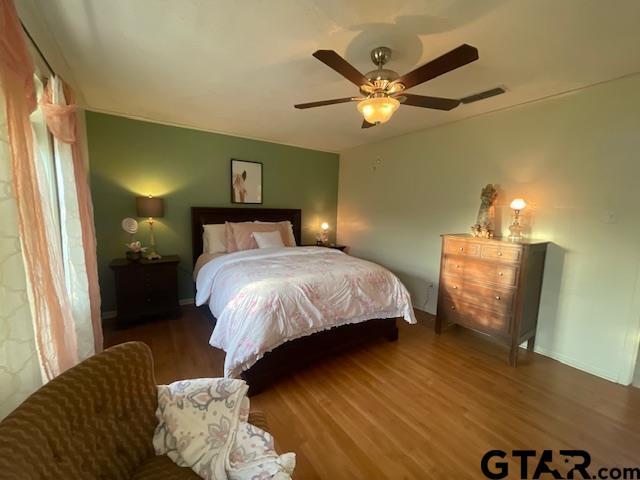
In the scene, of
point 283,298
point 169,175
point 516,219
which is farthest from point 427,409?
point 169,175

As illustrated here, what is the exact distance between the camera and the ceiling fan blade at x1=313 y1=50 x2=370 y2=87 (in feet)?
4.51

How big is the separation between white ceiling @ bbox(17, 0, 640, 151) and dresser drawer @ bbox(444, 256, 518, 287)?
155cm

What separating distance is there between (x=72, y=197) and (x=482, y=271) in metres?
Result: 3.38

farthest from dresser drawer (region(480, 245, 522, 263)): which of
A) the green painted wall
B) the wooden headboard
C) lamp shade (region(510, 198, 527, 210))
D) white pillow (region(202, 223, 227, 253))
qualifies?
white pillow (region(202, 223, 227, 253))

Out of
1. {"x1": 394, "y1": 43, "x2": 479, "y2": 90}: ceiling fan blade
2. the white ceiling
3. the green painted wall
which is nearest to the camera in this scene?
{"x1": 394, "y1": 43, "x2": 479, "y2": 90}: ceiling fan blade

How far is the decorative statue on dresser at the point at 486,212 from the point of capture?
2.77 meters

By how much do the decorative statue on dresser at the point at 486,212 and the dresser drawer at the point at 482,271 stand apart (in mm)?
319

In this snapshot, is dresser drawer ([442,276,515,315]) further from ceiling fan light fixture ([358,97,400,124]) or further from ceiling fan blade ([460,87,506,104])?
ceiling fan light fixture ([358,97,400,124])

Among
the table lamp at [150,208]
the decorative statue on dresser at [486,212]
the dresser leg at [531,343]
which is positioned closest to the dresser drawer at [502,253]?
the decorative statue on dresser at [486,212]

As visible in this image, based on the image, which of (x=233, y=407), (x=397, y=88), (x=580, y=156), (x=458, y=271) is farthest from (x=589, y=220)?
(x=233, y=407)

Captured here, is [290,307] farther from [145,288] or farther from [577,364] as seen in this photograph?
[577,364]

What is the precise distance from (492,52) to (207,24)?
1.78m

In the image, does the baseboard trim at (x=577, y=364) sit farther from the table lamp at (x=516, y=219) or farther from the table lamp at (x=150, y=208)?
the table lamp at (x=150, y=208)

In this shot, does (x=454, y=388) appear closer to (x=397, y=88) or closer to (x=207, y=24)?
(x=397, y=88)
